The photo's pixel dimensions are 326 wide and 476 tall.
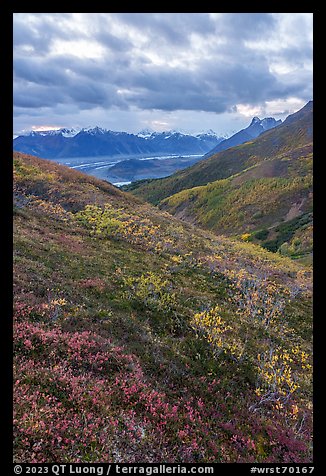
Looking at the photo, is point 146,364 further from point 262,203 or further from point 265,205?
point 262,203

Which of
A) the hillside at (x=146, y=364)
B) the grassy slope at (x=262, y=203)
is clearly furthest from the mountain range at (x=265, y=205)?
the hillside at (x=146, y=364)

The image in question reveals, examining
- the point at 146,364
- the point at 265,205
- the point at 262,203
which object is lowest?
the point at 146,364

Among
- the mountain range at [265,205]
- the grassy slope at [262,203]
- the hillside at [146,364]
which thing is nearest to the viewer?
the hillside at [146,364]

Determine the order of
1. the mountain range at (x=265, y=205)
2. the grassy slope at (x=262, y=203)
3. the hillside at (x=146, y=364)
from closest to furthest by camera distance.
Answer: the hillside at (x=146, y=364) → the mountain range at (x=265, y=205) → the grassy slope at (x=262, y=203)

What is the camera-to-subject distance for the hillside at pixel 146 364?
6.49 m

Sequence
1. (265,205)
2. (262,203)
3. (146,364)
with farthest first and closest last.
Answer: (262,203) → (265,205) → (146,364)

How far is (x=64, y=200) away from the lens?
37.5 m

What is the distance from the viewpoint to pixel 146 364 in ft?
31.4

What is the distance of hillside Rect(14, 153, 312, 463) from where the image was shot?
649cm

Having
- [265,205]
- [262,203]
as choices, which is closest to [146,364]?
[265,205]

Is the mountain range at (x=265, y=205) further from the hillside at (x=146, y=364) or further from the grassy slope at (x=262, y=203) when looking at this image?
the hillside at (x=146, y=364)
